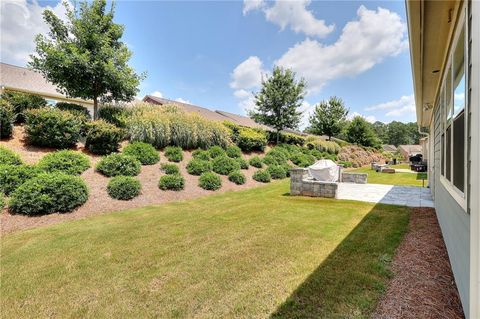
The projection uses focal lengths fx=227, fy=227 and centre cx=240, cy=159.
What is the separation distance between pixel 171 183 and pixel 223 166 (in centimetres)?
321

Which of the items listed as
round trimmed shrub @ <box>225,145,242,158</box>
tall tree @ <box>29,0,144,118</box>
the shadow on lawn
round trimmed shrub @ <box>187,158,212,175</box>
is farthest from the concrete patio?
tall tree @ <box>29,0,144,118</box>

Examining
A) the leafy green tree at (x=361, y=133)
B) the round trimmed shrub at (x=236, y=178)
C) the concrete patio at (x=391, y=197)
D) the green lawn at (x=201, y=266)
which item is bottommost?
the green lawn at (x=201, y=266)

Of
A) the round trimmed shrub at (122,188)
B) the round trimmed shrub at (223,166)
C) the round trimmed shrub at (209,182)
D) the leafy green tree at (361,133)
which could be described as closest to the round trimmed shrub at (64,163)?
the round trimmed shrub at (122,188)

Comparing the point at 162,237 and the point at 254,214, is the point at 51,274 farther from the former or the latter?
the point at 254,214

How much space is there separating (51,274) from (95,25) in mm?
11536

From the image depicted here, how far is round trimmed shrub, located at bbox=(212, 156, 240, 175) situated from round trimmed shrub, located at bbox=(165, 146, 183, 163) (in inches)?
65.2

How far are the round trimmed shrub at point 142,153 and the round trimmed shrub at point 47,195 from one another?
3.17 meters

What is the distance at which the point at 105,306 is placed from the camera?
2568 mm

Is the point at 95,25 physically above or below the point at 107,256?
above

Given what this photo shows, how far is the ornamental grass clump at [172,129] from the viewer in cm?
1073

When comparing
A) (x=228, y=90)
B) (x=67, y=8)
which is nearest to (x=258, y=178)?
(x=67, y=8)

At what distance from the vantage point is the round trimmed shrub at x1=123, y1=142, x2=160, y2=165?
934 centimetres

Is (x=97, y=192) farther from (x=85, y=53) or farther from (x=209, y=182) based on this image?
(x=85, y=53)

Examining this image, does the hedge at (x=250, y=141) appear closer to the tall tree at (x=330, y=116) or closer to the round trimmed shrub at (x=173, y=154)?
the round trimmed shrub at (x=173, y=154)
